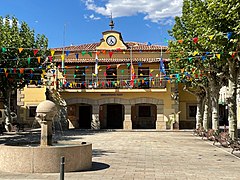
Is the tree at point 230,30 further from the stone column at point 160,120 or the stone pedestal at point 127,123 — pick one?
the stone pedestal at point 127,123

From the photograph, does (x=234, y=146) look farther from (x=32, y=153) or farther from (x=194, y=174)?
(x=32, y=153)

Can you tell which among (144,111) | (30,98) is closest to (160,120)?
(144,111)

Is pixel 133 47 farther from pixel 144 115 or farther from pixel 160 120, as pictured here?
pixel 160 120

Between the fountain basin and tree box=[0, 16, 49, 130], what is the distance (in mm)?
11239

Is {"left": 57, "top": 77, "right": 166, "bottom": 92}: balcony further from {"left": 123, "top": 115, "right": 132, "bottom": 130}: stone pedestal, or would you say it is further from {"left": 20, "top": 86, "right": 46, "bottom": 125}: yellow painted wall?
{"left": 20, "top": 86, "right": 46, "bottom": 125}: yellow painted wall

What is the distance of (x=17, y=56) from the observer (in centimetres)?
2209

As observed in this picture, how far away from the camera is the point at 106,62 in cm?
3073

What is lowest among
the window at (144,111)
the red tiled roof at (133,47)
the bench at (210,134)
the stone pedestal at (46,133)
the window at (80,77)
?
the bench at (210,134)

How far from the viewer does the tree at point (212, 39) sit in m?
10.7

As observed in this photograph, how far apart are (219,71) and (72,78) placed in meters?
16.8

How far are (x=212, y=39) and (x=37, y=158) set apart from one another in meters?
6.62

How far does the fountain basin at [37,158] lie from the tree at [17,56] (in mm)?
11239

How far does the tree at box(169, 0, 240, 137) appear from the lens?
10.7m

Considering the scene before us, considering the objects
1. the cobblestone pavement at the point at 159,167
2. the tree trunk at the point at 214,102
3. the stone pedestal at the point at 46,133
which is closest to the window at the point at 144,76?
the tree trunk at the point at 214,102
